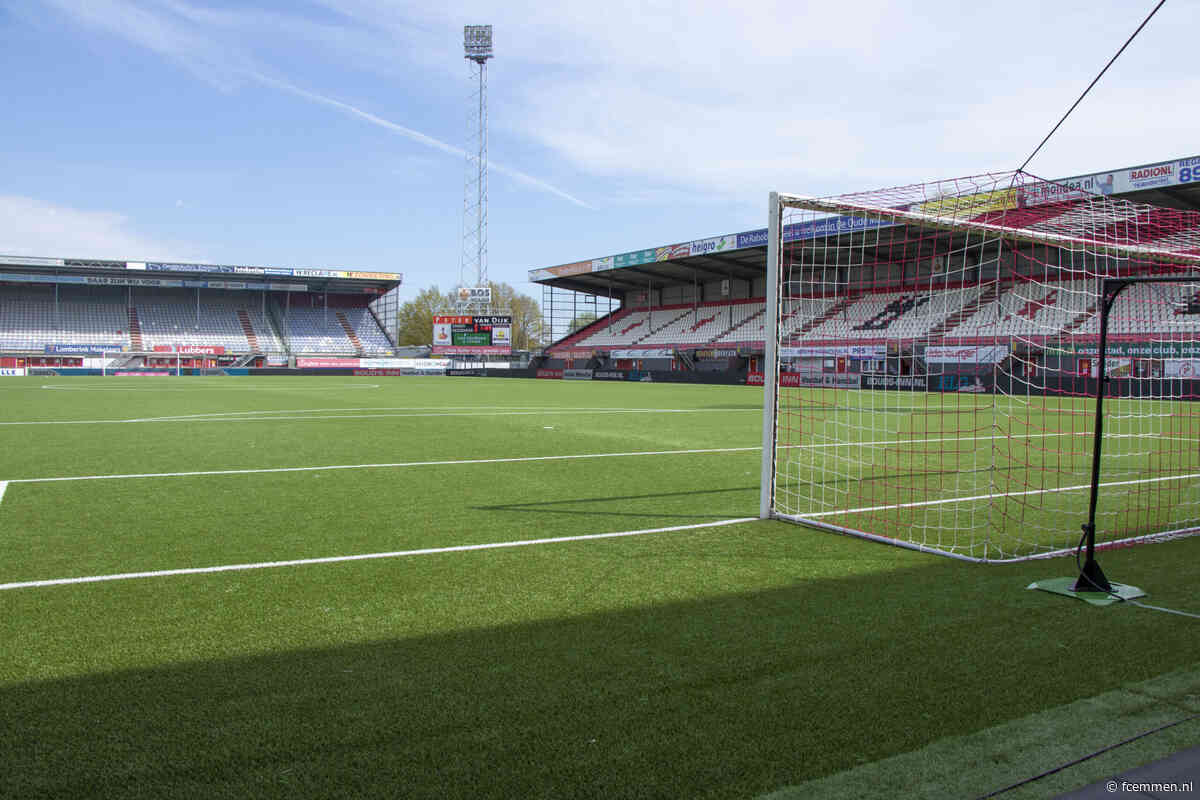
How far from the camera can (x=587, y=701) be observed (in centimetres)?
261

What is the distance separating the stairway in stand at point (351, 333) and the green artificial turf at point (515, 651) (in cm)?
6067

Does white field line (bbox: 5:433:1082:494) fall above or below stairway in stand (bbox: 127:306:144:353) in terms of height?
below

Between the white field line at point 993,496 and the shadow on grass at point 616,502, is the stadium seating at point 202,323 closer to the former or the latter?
the shadow on grass at point 616,502

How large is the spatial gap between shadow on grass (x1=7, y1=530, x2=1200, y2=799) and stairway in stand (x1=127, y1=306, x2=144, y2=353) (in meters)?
63.2

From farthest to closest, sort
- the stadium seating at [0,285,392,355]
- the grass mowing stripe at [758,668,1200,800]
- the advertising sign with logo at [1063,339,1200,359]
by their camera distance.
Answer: the stadium seating at [0,285,392,355] → the advertising sign with logo at [1063,339,1200,359] → the grass mowing stripe at [758,668,1200,800]

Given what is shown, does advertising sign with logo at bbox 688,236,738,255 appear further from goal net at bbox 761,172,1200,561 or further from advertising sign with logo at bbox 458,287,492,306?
goal net at bbox 761,172,1200,561

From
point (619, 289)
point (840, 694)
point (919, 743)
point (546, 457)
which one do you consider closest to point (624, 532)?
point (840, 694)

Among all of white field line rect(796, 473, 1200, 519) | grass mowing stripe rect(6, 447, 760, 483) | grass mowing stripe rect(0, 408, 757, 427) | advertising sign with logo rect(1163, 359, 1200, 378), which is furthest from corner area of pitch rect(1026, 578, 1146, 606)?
advertising sign with logo rect(1163, 359, 1200, 378)

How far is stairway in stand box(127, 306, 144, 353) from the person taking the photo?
57.7 metres

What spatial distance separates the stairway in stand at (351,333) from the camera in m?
64.8

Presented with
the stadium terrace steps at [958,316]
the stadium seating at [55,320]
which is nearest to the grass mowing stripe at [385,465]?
the stadium terrace steps at [958,316]

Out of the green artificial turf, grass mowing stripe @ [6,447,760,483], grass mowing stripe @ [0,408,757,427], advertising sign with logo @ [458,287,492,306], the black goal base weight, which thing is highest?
advertising sign with logo @ [458,287,492,306]

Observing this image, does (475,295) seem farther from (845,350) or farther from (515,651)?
(515,651)

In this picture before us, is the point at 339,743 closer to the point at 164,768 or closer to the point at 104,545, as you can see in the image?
the point at 164,768
